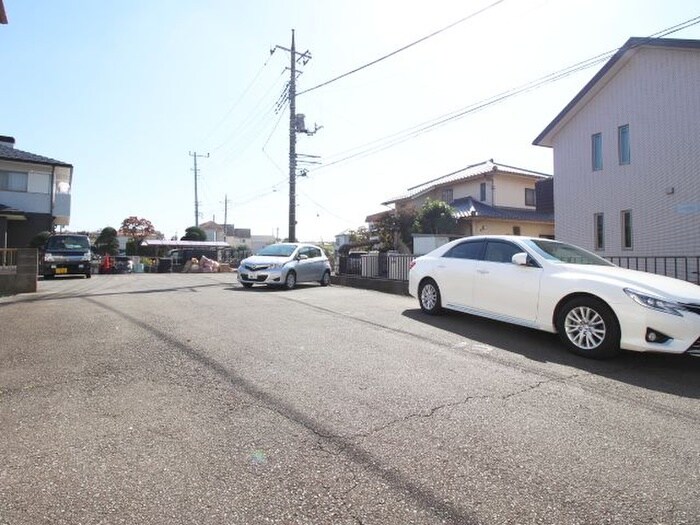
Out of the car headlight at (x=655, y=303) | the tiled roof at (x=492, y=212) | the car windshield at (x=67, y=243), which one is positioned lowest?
the car headlight at (x=655, y=303)

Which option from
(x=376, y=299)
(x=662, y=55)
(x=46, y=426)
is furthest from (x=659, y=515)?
(x=662, y=55)

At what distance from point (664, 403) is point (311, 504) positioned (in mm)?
3307

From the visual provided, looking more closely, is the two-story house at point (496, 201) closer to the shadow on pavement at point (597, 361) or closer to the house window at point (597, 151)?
the house window at point (597, 151)

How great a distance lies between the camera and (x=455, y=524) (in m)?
2.07

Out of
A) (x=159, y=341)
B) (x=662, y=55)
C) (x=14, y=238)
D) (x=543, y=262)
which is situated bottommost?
(x=159, y=341)

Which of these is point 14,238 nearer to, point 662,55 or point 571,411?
point 571,411

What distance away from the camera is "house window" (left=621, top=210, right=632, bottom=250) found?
15.4 metres

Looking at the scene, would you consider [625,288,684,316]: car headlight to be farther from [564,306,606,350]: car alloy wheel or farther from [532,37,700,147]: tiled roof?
[532,37,700,147]: tiled roof

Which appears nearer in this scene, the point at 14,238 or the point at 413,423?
the point at 413,423

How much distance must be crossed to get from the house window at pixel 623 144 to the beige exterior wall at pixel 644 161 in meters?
0.14

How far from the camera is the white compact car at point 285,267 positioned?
501 inches

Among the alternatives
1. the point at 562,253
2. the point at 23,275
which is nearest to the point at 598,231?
the point at 562,253

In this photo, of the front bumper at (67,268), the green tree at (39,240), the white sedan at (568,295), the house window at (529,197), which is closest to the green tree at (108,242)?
the green tree at (39,240)

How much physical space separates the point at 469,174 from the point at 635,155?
42.4ft
